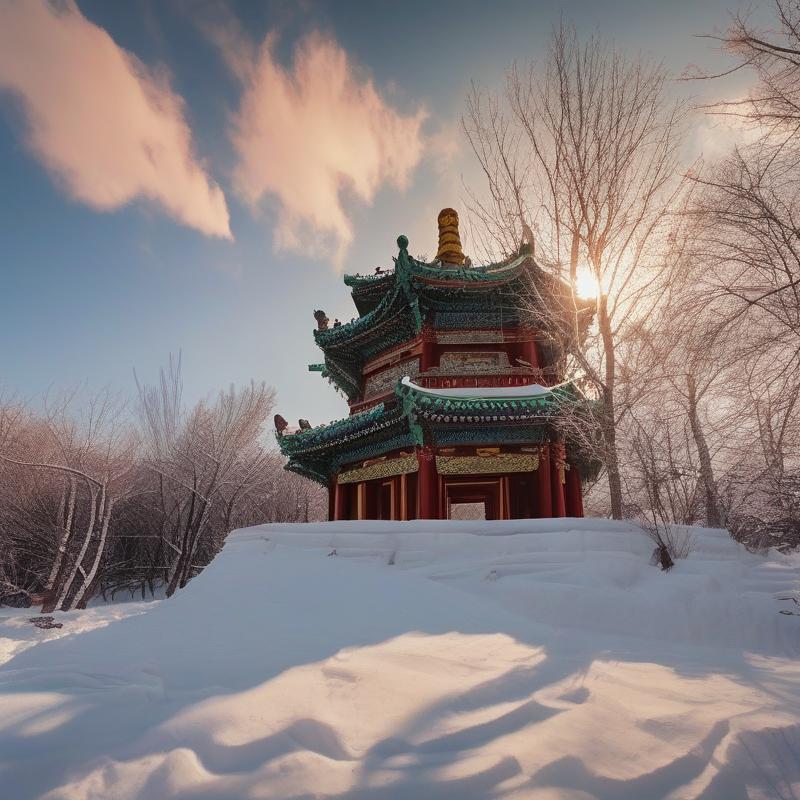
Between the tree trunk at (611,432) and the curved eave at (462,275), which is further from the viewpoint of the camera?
the curved eave at (462,275)

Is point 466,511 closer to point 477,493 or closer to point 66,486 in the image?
point 477,493

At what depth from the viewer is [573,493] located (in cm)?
1140

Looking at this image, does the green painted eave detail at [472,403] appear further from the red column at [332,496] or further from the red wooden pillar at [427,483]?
the red column at [332,496]

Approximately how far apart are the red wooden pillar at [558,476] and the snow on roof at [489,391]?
154cm

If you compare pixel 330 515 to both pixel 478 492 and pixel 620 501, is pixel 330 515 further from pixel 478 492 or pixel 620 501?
A: pixel 620 501

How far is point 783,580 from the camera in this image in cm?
507

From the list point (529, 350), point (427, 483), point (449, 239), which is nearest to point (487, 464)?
point (427, 483)

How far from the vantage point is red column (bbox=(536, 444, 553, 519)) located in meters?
9.88

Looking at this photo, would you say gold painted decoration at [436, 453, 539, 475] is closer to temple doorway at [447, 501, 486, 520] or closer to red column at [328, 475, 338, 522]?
red column at [328, 475, 338, 522]

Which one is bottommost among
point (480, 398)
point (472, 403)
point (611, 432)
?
point (611, 432)

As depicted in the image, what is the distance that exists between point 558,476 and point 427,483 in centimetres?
310

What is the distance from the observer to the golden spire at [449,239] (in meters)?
13.8

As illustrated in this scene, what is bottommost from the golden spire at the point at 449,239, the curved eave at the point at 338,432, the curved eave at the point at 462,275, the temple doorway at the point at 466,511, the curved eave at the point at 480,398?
the temple doorway at the point at 466,511

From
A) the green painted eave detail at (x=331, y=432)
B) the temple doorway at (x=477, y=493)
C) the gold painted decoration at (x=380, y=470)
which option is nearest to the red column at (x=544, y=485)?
the temple doorway at (x=477, y=493)
